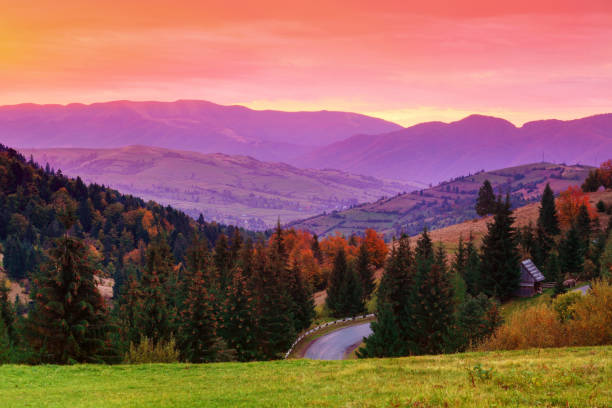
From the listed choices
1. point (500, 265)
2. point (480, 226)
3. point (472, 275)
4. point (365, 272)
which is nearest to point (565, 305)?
point (500, 265)

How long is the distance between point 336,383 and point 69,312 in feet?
80.5

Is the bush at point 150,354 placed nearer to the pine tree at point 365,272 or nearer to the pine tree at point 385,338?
the pine tree at point 385,338

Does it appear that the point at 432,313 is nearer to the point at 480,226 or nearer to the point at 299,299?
the point at 299,299

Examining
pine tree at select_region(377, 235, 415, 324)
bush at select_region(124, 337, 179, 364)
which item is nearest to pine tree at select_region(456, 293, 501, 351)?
pine tree at select_region(377, 235, 415, 324)

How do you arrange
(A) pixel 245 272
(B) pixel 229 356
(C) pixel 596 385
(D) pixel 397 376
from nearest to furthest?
1. (C) pixel 596 385
2. (D) pixel 397 376
3. (B) pixel 229 356
4. (A) pixel 245 272

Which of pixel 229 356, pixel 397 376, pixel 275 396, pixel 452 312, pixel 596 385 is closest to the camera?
pixel 596 385

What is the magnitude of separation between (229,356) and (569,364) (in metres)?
33.7

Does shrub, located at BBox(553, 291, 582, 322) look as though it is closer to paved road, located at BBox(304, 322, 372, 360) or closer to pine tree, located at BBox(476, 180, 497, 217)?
paved road, located at BBox(304, 322, 372, 360)

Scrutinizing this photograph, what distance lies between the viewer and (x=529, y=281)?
78.1 meters

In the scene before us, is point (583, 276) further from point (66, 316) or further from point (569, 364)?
point (66, 316)

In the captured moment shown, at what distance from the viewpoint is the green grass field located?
17469mm

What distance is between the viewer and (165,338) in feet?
140

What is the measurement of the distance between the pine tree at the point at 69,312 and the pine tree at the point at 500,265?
59065 millimetres

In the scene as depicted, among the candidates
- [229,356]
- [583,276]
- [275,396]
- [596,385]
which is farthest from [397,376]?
[583,276]
